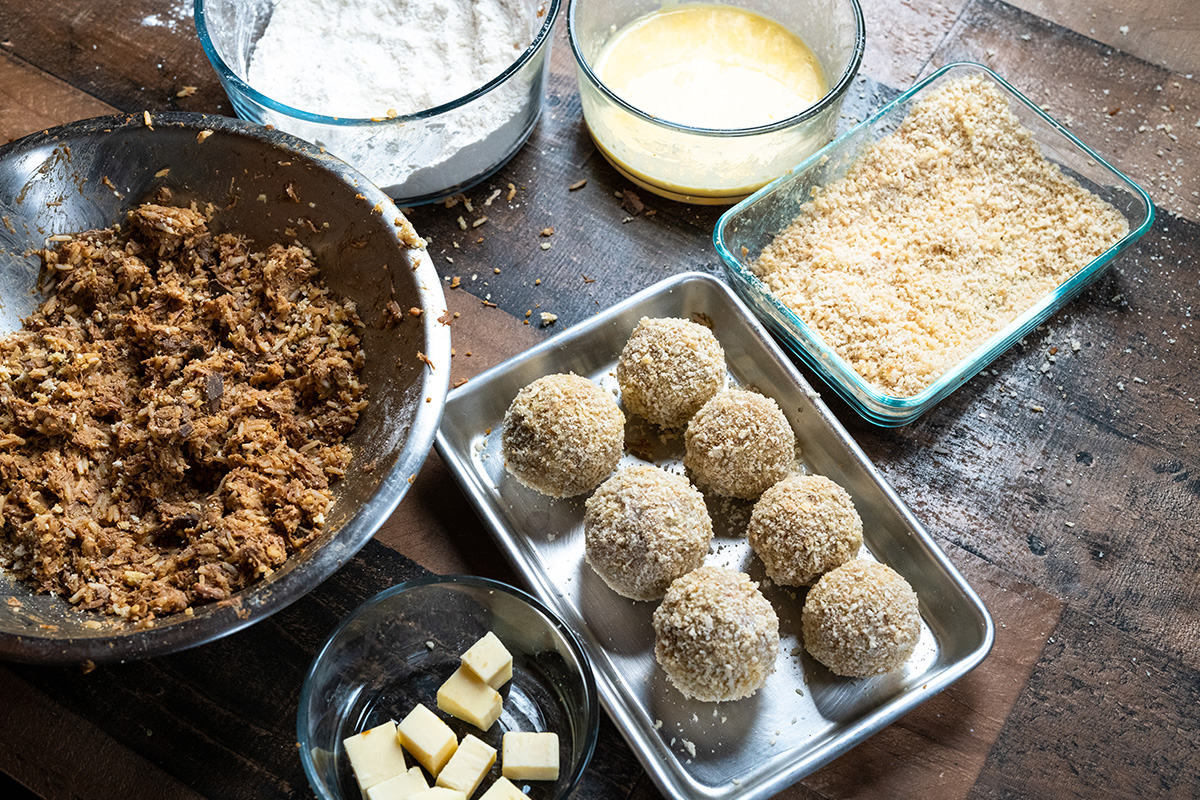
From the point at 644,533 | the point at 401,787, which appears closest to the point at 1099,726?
the point at 644,533

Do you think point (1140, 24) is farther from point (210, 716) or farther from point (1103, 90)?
point (210, 716)

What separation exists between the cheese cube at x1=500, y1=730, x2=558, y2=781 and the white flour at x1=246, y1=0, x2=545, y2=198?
1169mm

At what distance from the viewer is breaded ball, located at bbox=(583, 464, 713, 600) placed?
1.60 meters

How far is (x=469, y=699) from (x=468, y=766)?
0.33 ft

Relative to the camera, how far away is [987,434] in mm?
1926

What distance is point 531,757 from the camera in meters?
1.47

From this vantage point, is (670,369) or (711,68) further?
(711,68)

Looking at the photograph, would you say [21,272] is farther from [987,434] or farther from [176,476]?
[987,434]

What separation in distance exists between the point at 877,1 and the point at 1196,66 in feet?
2.62

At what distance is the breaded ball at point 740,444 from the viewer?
1.71 metres

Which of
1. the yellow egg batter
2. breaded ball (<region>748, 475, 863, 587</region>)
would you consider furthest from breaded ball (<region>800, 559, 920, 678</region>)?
the yellow egg batter

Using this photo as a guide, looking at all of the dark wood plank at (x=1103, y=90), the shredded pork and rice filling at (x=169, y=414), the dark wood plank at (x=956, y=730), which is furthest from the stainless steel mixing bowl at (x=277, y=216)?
the dark wood plank at (x=1103, y=90)

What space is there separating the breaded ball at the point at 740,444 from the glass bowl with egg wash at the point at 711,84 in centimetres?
58

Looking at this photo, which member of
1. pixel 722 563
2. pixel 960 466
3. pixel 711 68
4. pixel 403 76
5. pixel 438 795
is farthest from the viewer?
pixel 711 68
